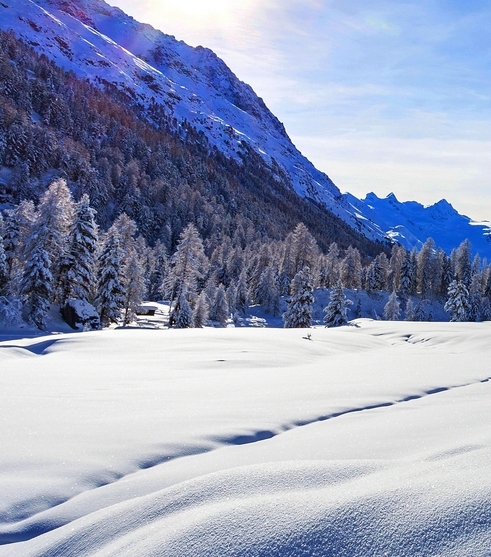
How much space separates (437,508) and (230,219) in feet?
464

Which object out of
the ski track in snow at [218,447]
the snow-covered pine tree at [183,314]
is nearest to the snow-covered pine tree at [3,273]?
the snow-covered pine tree at [183,314]

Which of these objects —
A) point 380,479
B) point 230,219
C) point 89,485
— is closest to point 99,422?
point 89,485

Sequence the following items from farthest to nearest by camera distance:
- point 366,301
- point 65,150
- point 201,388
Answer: point 65,150 < point 366,301 < point 201,388

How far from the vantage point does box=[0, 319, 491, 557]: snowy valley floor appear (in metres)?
1.95

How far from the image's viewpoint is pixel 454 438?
11.3 ft

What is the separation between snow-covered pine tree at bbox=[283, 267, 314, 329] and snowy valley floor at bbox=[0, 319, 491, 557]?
32.2m

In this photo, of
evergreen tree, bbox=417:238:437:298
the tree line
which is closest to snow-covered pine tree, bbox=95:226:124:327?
the tree line

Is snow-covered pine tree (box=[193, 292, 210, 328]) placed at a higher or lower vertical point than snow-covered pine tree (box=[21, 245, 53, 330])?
lower

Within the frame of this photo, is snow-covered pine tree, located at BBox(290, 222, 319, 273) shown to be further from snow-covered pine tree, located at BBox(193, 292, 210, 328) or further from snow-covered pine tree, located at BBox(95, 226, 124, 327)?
snow-covered pine tree, located at BBox(95, 226, 124, 327)

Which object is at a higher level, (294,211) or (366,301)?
(294,211)

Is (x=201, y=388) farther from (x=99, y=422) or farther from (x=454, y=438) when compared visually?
(x=454, y=438)

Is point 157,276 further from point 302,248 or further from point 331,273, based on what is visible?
point 331,273

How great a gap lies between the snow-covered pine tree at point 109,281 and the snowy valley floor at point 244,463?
91.3ft

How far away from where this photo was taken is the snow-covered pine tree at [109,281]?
1351 inches
